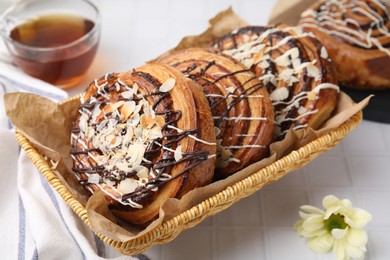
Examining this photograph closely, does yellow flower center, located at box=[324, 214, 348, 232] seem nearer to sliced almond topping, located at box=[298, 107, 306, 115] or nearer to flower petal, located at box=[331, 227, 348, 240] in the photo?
flower petal, located at box=[331, 227, 348, 240]

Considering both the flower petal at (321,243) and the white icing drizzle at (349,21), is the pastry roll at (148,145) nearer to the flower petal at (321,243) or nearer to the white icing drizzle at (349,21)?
the flower petal at (321,243)

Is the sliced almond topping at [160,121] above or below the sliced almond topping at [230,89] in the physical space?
above

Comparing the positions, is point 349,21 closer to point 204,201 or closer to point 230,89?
point 230,89

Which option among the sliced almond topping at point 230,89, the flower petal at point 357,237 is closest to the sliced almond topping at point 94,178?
the sliced almond topping at point 230,89

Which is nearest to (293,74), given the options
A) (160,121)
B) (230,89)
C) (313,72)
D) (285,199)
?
(313,72)

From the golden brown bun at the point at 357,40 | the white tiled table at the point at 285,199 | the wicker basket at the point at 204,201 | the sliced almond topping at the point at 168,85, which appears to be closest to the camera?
the wicker basket at the point at 204,201

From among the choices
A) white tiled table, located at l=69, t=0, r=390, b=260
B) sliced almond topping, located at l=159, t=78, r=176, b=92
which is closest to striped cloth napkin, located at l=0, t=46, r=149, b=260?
white tiled table, located at l=69, t=0, r=390, b=260

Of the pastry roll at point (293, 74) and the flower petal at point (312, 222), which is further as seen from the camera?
the pastry roll at point (293, 74)
